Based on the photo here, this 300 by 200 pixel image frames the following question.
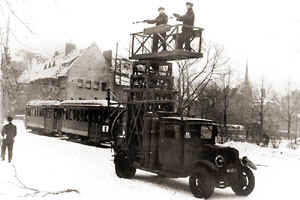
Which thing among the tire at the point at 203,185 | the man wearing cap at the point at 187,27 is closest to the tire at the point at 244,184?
the tire at the point at 203,185

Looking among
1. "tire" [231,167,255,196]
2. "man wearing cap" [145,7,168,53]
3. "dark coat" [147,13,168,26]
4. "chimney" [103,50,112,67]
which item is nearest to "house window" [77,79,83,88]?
"chimney" [103,50,112,67]

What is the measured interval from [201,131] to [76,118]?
20.5 meters

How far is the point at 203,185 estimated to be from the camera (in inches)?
432

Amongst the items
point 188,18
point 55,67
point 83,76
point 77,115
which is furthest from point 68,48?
point 188,18

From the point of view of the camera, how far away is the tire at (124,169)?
47.0 feet

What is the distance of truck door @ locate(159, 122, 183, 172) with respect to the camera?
12.1 m

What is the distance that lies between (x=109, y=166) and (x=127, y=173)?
3.15 metres

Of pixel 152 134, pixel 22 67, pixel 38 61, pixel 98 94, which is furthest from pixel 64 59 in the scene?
pixel 152 134

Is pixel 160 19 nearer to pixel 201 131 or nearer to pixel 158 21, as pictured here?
pixel 158 21

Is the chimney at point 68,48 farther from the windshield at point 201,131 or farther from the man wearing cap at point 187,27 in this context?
the windshield at point 201,131

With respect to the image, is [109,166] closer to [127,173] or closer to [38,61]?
[127,173]

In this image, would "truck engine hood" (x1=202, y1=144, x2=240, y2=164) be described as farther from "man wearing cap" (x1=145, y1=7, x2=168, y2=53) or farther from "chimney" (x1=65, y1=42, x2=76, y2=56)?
"chimney" (x1=65, y1=42, x2=76, y2=56)

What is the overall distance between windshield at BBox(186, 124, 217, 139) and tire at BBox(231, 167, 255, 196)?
1.39m

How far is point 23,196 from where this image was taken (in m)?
8.94
